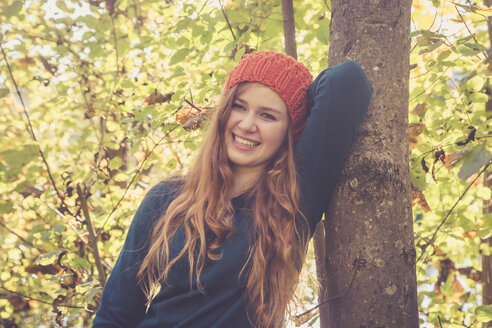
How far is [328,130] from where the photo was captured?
1.54 meters

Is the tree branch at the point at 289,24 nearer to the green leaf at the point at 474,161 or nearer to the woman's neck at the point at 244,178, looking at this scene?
the woman's neck at the point at 244,178

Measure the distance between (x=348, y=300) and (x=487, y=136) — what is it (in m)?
1.04

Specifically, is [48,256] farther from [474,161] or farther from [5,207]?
[474,161]

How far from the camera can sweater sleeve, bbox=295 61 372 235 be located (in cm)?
147

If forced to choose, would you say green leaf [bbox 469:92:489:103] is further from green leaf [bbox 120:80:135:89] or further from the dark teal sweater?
green leaf [bbox 120:80:135:89]

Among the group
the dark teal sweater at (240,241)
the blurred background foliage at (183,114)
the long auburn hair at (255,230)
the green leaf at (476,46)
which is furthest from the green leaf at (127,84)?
the green leaf at (476,46)

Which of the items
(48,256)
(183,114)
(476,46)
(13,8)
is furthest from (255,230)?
(13,8)

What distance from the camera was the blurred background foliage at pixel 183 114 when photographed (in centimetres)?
201

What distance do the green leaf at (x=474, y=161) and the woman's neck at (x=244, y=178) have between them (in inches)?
32.5

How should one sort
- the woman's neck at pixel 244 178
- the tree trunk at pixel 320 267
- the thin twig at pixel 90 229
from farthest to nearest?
the thin twig at pixel 90 229, the woman's neck at pixel 244 178, the tree trunk at pixel 320 267

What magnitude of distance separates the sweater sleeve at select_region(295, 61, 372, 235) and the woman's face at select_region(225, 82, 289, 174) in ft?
0.49

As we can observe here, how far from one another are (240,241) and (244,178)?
0.34m

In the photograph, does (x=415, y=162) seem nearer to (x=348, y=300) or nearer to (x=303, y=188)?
(x=303, y=188)

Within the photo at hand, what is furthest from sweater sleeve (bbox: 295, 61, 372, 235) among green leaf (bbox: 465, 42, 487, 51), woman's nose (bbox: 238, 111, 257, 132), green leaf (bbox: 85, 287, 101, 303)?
green leaf (bbox: 85, 287, 101, 303)
